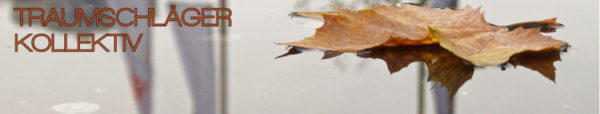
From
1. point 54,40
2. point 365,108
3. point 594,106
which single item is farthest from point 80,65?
point 594,106

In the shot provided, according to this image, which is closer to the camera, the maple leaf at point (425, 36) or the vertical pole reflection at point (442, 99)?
the vertical pole reflection at point (442, 99)

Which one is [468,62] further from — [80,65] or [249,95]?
[80,65]

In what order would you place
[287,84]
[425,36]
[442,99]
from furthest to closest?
[425,36], [287,84], [442,99]

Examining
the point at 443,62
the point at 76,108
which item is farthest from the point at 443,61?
the point at 76,108

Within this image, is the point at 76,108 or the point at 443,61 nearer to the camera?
the point at 76,108

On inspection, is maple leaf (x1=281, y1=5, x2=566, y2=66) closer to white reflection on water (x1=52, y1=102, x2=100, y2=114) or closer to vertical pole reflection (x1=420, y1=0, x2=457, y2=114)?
vertical pole reflection (x1=420, y1=0, x2=457, y2=114)

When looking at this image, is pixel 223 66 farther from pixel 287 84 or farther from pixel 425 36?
pixel 425 36

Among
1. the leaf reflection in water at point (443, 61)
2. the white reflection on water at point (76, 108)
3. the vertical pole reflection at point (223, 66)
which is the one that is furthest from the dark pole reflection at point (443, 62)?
the white reflection on water at point (76, 108)

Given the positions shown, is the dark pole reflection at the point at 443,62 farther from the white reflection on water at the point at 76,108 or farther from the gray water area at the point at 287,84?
the white reflection on water at the point at 76,108
